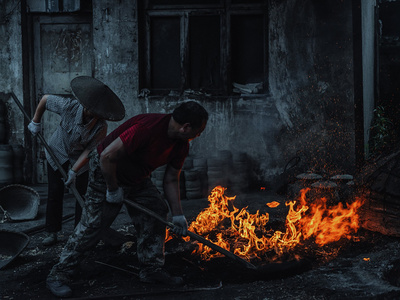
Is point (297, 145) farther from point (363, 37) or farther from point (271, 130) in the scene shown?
point (363, 37)

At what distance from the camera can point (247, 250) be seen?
4.82m

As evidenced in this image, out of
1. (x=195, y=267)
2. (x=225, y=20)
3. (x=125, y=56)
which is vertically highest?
(x=225, y=20)

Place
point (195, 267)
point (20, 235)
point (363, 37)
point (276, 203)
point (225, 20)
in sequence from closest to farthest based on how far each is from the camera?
point (195, 267), point (20, 235), point (276, 203), point (363, 37), point (225, 20)

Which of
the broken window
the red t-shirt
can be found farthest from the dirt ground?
the broken window

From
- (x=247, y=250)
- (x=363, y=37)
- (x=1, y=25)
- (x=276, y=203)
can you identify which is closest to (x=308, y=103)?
(x=363, y=37)

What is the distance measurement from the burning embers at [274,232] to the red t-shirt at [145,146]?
145cm

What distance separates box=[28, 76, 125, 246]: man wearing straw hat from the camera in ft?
15.6

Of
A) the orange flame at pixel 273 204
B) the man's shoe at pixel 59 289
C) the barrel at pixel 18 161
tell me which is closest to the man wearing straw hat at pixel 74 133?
the man's shoe at pixel 59 289

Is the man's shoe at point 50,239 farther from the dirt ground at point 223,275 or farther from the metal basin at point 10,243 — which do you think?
the metal basin at point 10,243

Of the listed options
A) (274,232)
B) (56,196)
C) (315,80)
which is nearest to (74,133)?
(56,196)

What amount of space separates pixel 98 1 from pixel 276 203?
17.8ft

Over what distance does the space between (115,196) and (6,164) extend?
17.3ft

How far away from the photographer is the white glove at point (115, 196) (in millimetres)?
A: 3945

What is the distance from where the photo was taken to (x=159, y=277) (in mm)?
4156
